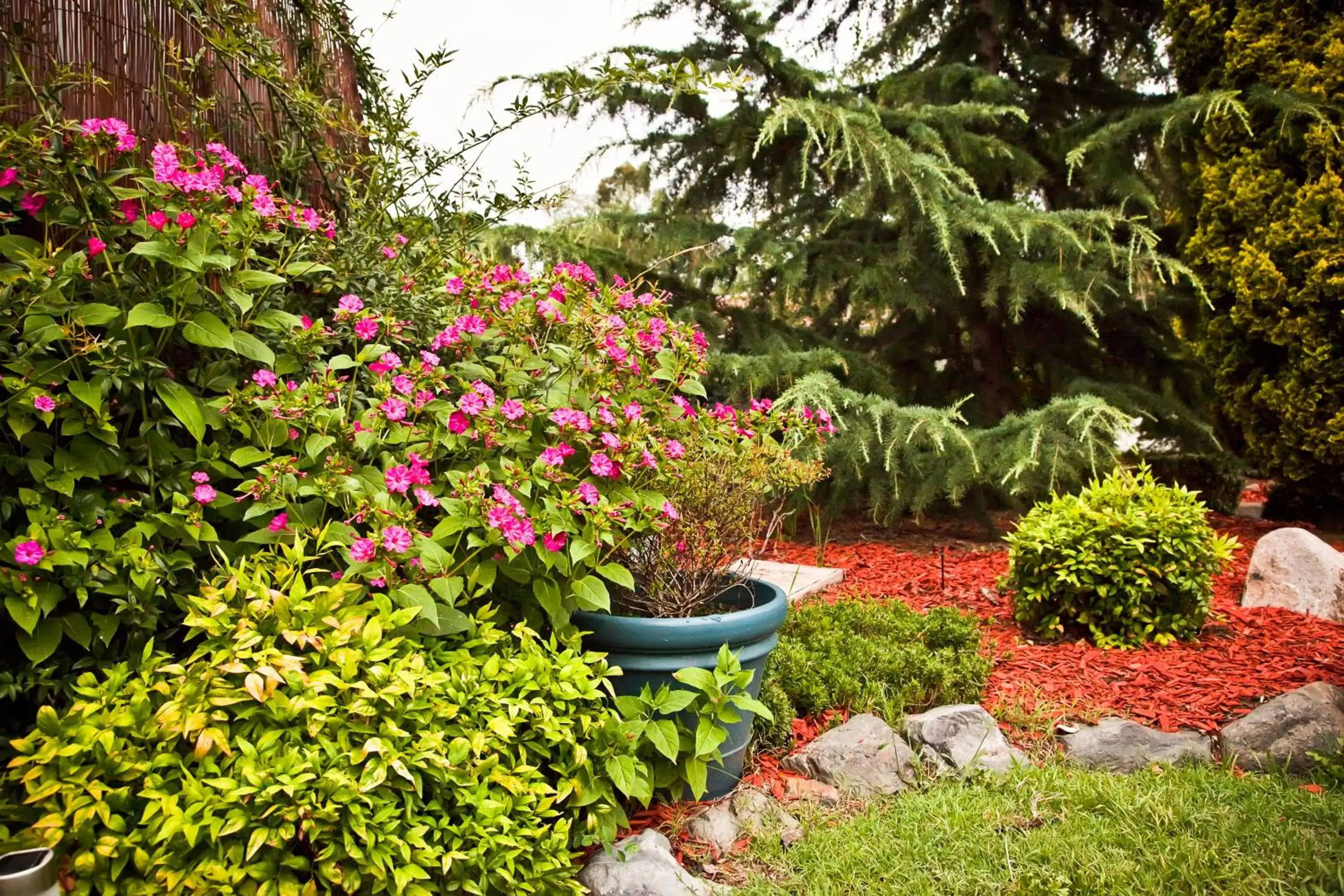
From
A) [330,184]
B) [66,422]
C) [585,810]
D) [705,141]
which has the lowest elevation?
[585,810]

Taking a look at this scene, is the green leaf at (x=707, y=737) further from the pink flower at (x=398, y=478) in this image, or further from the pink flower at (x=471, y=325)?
the pink flower at (x=471, y=325)

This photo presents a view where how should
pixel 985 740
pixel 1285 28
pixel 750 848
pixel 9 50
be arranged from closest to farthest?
pixel 9 50 → pixel 750 848 → pixel 985 740 → pixel 1285 28

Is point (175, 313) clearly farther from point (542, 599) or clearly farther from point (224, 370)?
point (542, 599)

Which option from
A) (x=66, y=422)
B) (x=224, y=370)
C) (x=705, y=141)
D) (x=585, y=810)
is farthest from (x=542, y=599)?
(x=705, y=141)

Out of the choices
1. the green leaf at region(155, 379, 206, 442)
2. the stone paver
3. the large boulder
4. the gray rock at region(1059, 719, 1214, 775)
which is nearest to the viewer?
the green leaf at region(155, 379, 206, 442)

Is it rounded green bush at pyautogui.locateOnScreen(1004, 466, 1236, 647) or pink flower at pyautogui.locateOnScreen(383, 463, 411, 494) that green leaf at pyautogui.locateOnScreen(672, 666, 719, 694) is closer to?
pink flower at pyautogui.locateOnScreen(383, 463, 411, 494)

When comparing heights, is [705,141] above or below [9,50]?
above

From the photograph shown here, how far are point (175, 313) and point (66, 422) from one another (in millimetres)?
304

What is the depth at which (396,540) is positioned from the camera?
1784mm

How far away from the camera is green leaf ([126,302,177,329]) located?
177 cm

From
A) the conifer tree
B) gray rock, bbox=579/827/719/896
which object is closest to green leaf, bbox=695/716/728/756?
gray rock, bbox=579/827/719/896

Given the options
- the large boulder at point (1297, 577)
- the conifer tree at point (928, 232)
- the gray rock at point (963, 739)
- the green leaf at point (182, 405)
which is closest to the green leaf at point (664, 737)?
the gray rock at point (963, 739)

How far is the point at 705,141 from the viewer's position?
5309 millimetres

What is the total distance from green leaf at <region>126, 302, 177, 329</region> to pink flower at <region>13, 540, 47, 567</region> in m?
0.46
